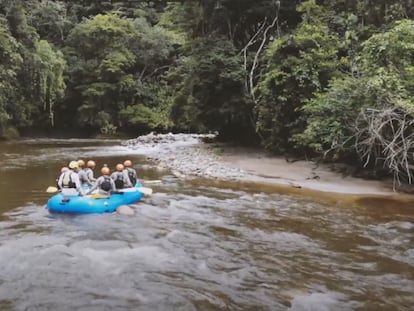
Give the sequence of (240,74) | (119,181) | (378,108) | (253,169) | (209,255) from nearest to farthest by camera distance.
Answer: (209,255) → (119,181) → (378,108) → (253,169) → (240,74)

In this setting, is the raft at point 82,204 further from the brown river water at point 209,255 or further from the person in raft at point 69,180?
the person in raft at point 69,180

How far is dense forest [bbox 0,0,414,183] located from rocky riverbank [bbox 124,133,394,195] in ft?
2.33

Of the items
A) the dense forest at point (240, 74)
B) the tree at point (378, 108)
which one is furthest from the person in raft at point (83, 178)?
the tree at point (378, 108)

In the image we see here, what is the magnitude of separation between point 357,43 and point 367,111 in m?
4.34

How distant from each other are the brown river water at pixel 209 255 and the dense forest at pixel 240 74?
2.92m

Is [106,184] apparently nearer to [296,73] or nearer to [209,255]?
[209,255]

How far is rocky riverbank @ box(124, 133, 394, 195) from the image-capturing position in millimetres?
13125

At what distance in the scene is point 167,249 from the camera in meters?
7.85

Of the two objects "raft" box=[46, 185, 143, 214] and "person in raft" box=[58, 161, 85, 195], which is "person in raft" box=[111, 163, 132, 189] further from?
"person in raft" box=[58, 161, 85, 195]

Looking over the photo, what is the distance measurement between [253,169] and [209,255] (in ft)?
→ 27.3

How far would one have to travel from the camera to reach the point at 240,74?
18500mm

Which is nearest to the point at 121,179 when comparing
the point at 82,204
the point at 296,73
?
the point at 82,204

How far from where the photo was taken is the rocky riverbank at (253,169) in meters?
13.1

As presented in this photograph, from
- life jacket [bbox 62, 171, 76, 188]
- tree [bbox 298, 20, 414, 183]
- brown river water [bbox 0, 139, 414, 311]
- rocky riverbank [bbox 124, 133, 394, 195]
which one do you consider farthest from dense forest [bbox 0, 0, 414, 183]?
life jacket [bbox 62, 171, 76, 188]
